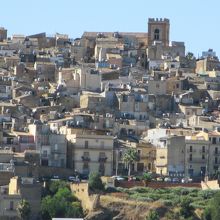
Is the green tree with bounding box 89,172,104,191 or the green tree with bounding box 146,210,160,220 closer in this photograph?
the green tree with bounding box 146,210,160,220

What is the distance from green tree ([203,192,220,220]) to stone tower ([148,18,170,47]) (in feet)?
161

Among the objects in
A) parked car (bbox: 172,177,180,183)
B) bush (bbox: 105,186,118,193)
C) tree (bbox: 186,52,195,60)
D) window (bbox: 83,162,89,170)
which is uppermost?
tree (bbox: 186,52,195,60)

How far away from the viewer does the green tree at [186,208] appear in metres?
78.8

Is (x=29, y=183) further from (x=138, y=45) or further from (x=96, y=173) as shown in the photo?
(x=138, y=45)

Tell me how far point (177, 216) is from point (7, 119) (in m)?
→ 16.5

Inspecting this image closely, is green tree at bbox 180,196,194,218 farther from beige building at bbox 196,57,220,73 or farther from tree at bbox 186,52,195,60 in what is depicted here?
tree at bbox 186,52,195,60

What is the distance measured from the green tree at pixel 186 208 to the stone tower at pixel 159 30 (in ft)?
159

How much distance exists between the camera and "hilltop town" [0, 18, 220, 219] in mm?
85000

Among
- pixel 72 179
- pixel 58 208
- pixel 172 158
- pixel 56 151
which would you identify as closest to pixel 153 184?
pixel 72 179

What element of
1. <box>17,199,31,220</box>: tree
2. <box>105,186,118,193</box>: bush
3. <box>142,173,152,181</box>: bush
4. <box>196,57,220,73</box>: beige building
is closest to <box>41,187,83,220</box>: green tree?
<box>17,199,31,220</box>: tree

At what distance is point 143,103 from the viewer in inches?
3880

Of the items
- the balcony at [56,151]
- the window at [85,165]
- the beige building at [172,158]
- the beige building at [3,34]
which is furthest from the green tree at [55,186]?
the beige building at [3,34]

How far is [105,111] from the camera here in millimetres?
97812

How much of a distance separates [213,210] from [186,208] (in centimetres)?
Result: 150
